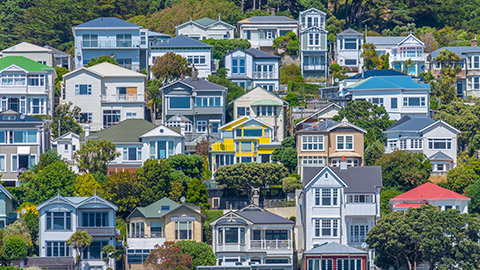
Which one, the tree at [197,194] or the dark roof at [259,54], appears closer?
the tree at [197,194]

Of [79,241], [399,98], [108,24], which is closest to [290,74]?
[399,98]

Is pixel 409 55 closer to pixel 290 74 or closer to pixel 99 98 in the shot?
pixel 290 74

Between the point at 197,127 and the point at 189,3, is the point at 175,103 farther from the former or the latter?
the point at 189,3

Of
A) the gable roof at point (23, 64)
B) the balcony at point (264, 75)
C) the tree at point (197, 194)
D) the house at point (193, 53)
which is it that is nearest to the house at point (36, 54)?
the gable roof at point (23, 64)

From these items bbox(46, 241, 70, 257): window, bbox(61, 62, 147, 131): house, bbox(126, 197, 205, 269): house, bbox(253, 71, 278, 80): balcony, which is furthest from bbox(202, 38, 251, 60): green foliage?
bbox(46, 241, 70, 257): window

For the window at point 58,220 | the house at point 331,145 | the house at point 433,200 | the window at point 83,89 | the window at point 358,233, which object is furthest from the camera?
the window at point 83,89

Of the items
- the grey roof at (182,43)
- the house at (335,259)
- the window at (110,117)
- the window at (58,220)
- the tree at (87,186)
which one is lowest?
the house at (335,259)

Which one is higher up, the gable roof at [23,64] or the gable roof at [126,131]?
the gable roof at [23,64]

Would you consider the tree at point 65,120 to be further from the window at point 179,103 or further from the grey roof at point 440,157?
the grey roof at point 440,157
